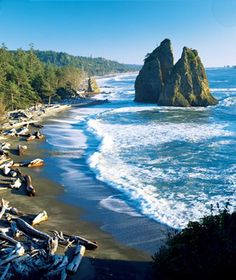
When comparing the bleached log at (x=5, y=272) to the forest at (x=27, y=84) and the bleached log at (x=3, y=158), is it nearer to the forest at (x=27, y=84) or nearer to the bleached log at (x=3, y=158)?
the bleached log at (x=3, y=158)

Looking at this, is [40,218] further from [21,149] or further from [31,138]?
[31,138]

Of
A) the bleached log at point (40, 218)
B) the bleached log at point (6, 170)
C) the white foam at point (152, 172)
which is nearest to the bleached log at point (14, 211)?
the bleached log at point (40, 218)

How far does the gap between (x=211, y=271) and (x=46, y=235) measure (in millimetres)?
6683

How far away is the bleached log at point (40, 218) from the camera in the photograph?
16.3m

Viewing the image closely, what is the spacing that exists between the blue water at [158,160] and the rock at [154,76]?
95.7 feet

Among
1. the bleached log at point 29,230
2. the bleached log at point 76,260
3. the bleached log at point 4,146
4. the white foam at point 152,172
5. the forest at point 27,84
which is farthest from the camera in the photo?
the forest at point 27,84

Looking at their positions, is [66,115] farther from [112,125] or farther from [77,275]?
[77,275]

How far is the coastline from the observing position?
41.1ft

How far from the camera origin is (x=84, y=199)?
66.5ft

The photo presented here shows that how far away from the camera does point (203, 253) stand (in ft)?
34.2

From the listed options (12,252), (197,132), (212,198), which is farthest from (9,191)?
(197,132)

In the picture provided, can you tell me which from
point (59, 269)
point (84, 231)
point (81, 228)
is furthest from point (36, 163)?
point (59, 269)

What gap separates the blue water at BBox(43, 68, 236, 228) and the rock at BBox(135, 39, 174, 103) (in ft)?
95.7

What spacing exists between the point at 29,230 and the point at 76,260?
3.26 metres
